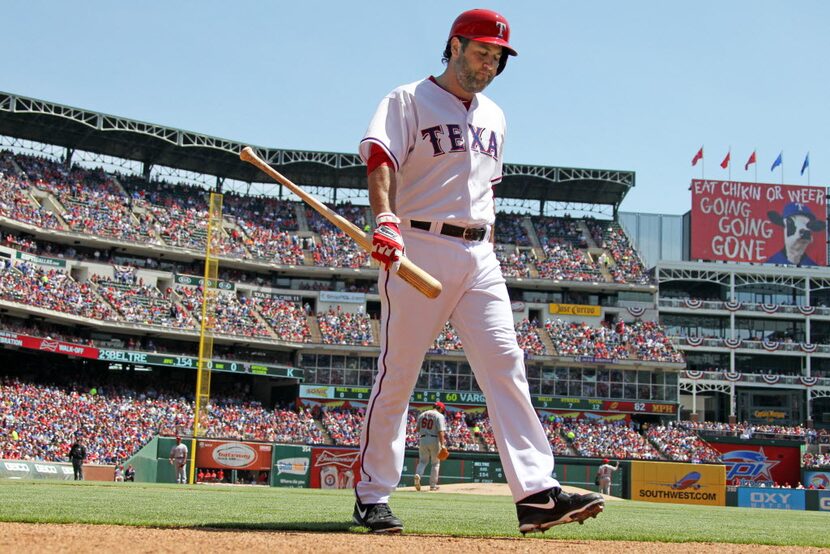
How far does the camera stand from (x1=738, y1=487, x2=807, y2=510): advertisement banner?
1282 inches

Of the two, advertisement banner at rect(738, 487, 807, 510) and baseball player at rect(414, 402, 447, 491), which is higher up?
baseball player at rect(414, 402, 447, 491)

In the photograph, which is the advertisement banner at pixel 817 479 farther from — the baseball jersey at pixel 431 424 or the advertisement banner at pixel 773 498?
the baseball jersey at pixel 431 424

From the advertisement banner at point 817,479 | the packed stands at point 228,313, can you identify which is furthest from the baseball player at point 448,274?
the packed stands at point 228,313

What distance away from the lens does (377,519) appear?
543 centimetres

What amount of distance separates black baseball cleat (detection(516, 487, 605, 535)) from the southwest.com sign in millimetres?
31832

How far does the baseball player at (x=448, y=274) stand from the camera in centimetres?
541

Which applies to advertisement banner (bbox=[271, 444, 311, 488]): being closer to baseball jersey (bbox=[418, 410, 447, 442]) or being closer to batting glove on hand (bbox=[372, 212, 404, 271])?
baseball jersey (bbox=[418, 410, 447, 442])

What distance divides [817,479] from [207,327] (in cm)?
2752

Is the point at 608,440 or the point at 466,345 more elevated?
the point at 466,345

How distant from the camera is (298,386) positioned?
164 feet

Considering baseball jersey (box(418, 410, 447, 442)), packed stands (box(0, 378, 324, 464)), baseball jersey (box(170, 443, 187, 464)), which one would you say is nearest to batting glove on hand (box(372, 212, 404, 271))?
baseball jersey (box(418, 410, 447, 442))

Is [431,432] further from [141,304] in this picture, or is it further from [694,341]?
[694,341]

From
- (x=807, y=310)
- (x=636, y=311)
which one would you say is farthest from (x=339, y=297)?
(x=807, y=310)

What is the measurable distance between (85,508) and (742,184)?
6091 cm
